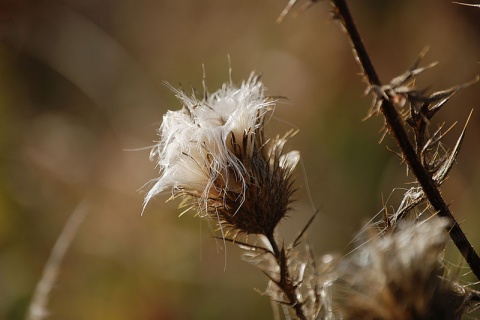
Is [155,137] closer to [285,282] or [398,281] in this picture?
[285,282]

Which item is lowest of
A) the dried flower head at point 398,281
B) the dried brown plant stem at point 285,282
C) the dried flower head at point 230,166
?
the dried flower head at point 398,281

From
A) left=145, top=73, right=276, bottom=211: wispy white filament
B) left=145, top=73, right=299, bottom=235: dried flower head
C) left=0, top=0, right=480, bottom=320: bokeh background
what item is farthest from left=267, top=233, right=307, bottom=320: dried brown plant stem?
left=0, top=0, right=480, bottom=320: bokeh background

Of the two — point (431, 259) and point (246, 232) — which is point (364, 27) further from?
point (431, 259)

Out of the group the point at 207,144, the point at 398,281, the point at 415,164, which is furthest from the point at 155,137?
the point at 398,281

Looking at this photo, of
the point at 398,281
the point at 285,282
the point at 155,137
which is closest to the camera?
the point at 398,281

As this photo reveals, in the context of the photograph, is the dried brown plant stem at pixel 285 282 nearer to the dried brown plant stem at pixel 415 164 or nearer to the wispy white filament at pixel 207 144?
the wispy white filament at pixel 207 144

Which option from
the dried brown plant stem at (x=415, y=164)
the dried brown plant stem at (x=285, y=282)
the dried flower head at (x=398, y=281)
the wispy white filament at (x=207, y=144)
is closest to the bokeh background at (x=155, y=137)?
the wispy white filament at (x=207, y=144)
